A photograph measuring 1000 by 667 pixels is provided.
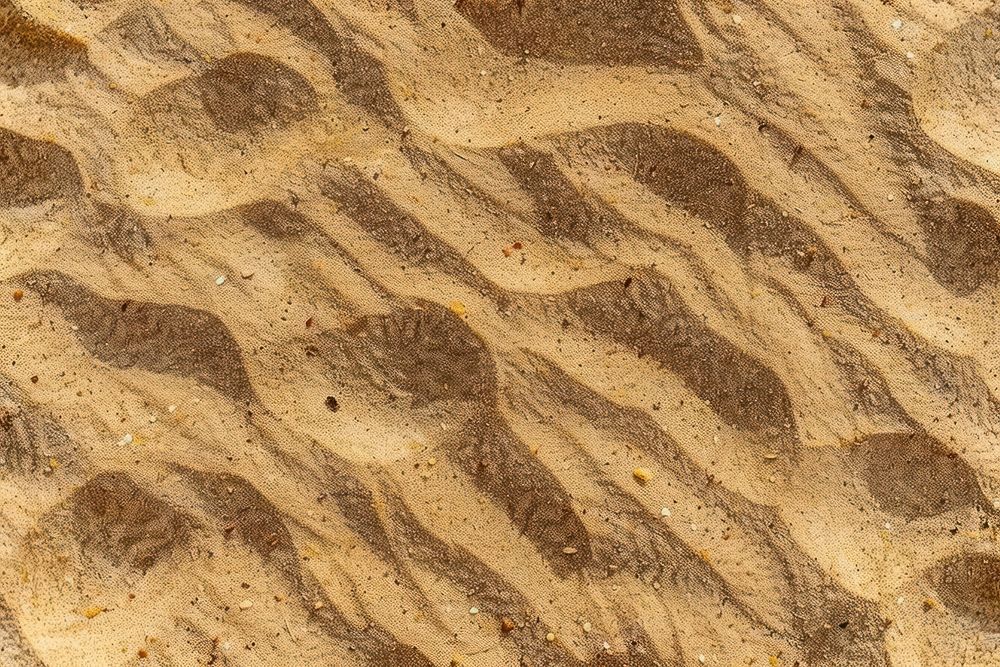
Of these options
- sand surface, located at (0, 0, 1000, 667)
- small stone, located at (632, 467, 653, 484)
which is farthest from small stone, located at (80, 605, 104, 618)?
small stone, located at (632, 467, 653, 484)

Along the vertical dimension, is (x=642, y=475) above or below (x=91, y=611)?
above

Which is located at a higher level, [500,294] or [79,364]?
[500,294]

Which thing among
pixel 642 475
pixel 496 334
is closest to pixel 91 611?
pixel 496 334

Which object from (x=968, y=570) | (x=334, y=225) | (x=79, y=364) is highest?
(x=968, y=570)

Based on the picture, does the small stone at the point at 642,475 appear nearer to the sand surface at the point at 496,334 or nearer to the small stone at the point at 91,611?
the sand surface at the point at 496,334

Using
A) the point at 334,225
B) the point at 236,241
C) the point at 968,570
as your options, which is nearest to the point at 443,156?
the point at 334,225

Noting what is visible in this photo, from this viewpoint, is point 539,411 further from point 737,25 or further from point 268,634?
point 737,25

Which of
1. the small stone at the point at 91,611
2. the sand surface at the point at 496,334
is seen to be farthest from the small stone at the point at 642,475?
the small stone at the point at 91,611

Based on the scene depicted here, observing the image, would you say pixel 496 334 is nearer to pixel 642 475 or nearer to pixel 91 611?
pixel 642 475

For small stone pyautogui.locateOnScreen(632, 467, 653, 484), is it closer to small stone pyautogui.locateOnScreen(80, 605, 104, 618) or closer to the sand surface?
the sand surface
